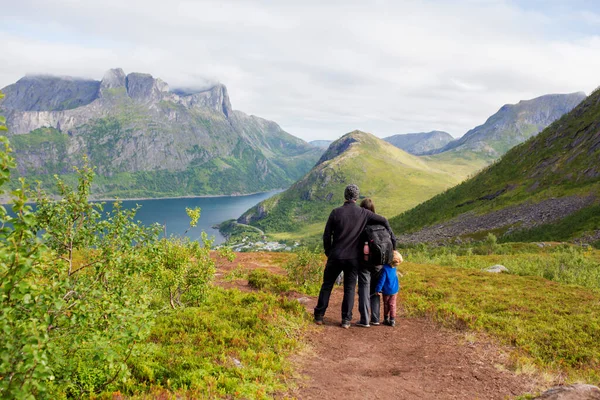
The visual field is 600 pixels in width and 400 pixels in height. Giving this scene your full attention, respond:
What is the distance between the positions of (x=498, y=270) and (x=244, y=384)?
2342 cm

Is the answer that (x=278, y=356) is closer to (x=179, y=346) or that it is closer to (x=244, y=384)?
(x=244, y=384)

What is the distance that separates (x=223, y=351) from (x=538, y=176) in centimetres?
10319

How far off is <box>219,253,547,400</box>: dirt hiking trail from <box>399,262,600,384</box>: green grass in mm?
970

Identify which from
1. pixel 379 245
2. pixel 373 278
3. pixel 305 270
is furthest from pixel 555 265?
pixel 379 245

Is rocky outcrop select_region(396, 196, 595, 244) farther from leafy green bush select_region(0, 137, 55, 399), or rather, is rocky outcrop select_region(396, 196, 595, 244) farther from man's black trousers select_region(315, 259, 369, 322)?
leafy green bush select_region(0, 137, 55, 399)

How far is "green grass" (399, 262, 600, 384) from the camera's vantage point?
1050 cm

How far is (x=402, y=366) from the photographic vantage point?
9.87 metres

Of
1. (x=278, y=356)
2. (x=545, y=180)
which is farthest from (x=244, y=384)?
(x=545, y=180)

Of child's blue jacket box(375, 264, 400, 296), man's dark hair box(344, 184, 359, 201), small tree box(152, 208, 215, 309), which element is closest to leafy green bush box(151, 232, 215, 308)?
small tree box(152, 208, 215, 309)

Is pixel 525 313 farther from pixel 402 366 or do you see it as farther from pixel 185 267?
pixel 185 267

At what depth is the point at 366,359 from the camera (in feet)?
33.5

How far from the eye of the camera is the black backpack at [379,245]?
11.6 meters

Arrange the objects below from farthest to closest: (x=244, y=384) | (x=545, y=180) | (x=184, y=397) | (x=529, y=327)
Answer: (x=545, y=180) → (x=529, y=327) → (x=244, y=384) → (x=184, y=397)

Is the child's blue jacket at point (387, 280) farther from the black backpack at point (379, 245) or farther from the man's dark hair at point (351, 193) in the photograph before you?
the man's dark hair at point (351, 193)
